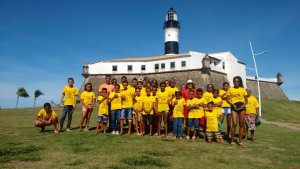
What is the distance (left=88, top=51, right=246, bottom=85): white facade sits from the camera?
140ft

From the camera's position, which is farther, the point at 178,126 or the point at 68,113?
the point at 68,113

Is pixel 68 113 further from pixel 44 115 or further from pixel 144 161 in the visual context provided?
pixel 144 161

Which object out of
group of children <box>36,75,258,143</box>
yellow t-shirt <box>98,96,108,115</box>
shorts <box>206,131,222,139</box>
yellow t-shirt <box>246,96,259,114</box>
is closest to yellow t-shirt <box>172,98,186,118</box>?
group of children <box>36,75,258,143</box>

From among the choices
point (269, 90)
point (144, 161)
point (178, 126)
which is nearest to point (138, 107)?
point (178, 126)

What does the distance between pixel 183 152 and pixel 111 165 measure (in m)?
2.42

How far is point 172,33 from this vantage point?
55156mm

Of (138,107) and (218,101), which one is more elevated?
(218,101)

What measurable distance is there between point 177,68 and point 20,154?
128 ft

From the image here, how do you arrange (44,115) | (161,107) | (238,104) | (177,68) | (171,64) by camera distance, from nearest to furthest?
(238,104), (161,107), (44,115), (177,68), (171,64)

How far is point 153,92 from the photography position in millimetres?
9680

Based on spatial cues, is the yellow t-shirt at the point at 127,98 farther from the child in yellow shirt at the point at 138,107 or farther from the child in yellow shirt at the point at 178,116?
the child in yellow shirt at the point at 178,116

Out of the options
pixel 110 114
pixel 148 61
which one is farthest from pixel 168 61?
pixel 110 114

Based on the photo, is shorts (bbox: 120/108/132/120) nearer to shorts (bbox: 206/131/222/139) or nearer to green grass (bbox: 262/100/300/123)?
shorts (bbox: 206/131/222/139)

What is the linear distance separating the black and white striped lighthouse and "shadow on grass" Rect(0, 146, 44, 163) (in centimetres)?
4905
